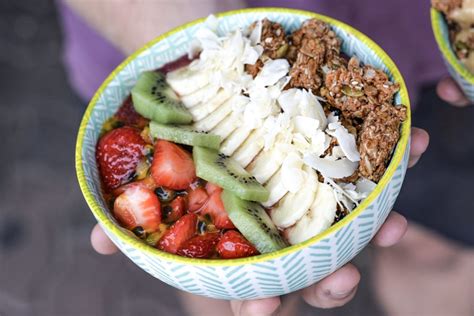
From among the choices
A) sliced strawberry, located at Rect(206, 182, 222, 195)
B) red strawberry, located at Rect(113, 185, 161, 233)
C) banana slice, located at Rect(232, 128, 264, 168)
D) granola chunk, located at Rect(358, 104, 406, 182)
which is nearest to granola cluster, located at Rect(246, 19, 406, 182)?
granola chunk, located at Rect(358, 104, 406, 182)

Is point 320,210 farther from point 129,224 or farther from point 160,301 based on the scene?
point 160,301

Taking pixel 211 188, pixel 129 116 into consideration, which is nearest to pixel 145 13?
pixel 129 116

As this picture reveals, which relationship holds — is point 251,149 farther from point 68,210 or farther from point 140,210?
point 68,210

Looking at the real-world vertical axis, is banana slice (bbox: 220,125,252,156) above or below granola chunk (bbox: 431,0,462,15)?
below

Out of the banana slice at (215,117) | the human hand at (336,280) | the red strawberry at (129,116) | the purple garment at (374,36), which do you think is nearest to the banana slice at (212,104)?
the banana slice at (215,117)

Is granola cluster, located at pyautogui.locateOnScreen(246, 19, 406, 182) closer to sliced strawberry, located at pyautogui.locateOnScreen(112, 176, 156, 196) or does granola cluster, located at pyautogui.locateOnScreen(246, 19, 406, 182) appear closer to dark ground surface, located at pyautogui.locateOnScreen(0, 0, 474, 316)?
sliced strawberry, located at pyautogui.locateOnScreen(112, 176, 156, 196)

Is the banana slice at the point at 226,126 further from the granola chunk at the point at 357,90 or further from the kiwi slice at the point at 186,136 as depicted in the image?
the granola chunk at the point at 357,90
